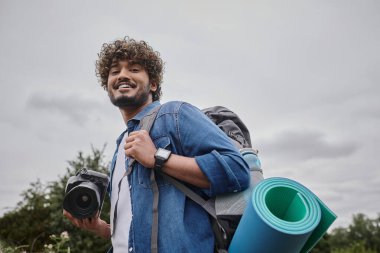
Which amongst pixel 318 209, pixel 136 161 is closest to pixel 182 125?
pixel 136 161

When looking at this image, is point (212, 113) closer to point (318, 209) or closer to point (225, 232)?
point (225, 232)

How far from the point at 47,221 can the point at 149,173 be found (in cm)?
1011

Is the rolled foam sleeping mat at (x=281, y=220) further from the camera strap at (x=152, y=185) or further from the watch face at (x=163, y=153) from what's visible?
the watch face at (x=163, y=153)

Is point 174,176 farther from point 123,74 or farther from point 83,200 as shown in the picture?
point 123,74

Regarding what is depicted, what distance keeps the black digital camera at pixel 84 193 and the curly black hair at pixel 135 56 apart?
2.81 feet

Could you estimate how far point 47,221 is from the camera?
10766 mm

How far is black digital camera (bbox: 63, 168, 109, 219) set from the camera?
7.18 feet

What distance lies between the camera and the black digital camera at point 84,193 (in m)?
2.19

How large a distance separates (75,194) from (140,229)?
2.10ft

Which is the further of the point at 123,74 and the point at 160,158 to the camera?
the point at 123,74

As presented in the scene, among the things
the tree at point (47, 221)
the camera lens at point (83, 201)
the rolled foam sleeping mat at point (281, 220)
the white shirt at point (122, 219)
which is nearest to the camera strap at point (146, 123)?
the white shirt at point (122, 219)

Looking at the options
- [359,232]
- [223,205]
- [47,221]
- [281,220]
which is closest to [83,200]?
[223,205]

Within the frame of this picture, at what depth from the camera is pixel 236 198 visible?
5.68 ft

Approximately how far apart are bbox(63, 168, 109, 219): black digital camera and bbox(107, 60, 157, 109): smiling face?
0.52 metres
